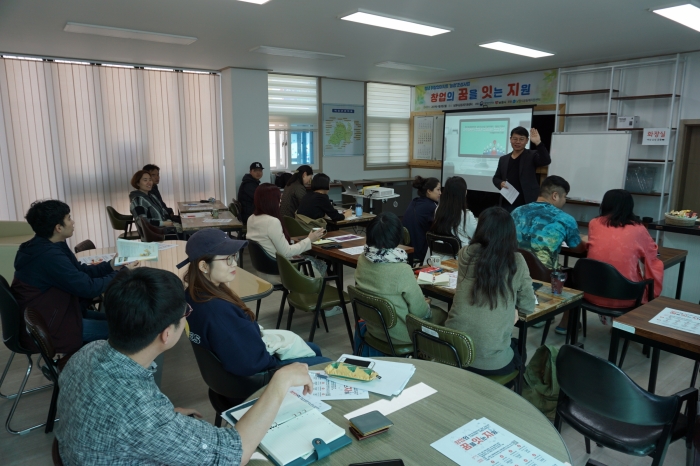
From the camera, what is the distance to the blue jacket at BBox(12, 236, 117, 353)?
255 cm

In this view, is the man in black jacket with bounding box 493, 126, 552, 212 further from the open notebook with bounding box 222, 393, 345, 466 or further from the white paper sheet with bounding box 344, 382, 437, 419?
the open notebook with bounding box 222, 393, 345, 466

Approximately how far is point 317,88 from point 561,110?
434 cm

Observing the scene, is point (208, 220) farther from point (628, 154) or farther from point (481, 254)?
point (628, 154)

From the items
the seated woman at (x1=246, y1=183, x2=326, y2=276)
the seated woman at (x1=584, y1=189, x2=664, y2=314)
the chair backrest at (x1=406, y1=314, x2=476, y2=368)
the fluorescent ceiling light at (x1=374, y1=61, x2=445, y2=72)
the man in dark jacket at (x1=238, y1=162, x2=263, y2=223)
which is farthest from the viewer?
the fluorescent ceiling light at (x1=374, y1=61, x2=445, y2=72)

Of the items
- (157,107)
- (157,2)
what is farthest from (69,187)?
(157,2)

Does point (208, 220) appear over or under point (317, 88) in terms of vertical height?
under

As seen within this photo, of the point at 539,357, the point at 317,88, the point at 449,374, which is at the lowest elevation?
the point at 539,357

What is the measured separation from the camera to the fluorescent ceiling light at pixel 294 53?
5.94 m

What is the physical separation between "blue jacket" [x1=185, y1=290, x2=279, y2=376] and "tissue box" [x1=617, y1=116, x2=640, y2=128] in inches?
269

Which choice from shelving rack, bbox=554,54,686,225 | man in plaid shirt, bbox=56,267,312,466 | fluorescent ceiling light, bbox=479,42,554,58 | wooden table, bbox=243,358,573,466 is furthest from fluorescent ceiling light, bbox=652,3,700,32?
man in plaid shirt, bbox=56,267,312,466

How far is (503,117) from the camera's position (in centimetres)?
818

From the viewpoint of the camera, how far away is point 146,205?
222 inches

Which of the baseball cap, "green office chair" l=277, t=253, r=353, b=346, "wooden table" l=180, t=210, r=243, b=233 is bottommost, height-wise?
"green office chair" l=277, t=253, r=353, b=346

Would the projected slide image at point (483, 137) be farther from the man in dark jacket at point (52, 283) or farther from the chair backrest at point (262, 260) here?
the man in dark jacket at point (52, 283)
